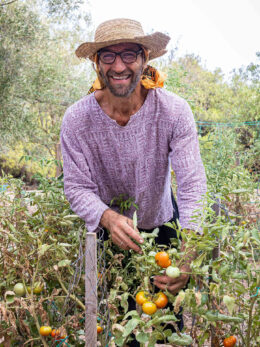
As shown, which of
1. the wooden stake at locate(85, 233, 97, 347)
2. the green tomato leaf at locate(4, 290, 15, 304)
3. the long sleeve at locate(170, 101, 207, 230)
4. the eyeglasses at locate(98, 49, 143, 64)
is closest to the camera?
the wooden stake at locate(85, 233, 97, 347)

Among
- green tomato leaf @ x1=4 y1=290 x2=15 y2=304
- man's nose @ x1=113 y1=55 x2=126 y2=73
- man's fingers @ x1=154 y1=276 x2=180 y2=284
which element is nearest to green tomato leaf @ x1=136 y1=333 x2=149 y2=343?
man's fingers @ x1=154 y1=276 x2=180 y2=284

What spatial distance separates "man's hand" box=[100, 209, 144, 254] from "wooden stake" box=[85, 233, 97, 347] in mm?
154

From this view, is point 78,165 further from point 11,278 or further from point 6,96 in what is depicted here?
point 6,96

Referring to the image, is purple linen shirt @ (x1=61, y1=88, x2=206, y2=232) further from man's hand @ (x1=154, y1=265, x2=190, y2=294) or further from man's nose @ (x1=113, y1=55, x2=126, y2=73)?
man's hand @ (x1=154, y1=265, x2=190, y2=294)

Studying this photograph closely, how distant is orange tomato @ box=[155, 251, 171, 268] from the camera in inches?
37.9

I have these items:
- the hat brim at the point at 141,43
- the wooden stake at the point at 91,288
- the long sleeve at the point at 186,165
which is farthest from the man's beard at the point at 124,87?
the wooden stake at the point at 91,288

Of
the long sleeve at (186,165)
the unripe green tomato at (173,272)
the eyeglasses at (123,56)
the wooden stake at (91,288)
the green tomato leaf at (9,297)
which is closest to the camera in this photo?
the unripe green tomato at (173,272)

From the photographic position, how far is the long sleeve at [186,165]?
4.32 ft

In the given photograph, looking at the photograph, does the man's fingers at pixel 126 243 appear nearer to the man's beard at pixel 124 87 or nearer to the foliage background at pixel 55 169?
the foliage background at pixel 55 169

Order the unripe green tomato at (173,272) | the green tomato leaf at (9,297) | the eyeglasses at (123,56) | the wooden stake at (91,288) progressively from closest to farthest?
the unripe green tomato at (173,272), the wooden stake at (91,288), the green tomato leaf at (9,297), the eyeglasses at (123,56)

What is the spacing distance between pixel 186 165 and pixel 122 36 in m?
0.53

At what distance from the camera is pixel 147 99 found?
148 cm

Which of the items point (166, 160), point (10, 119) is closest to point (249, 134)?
point (10, 119)

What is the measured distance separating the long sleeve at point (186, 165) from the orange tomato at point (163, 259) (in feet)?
1.05
